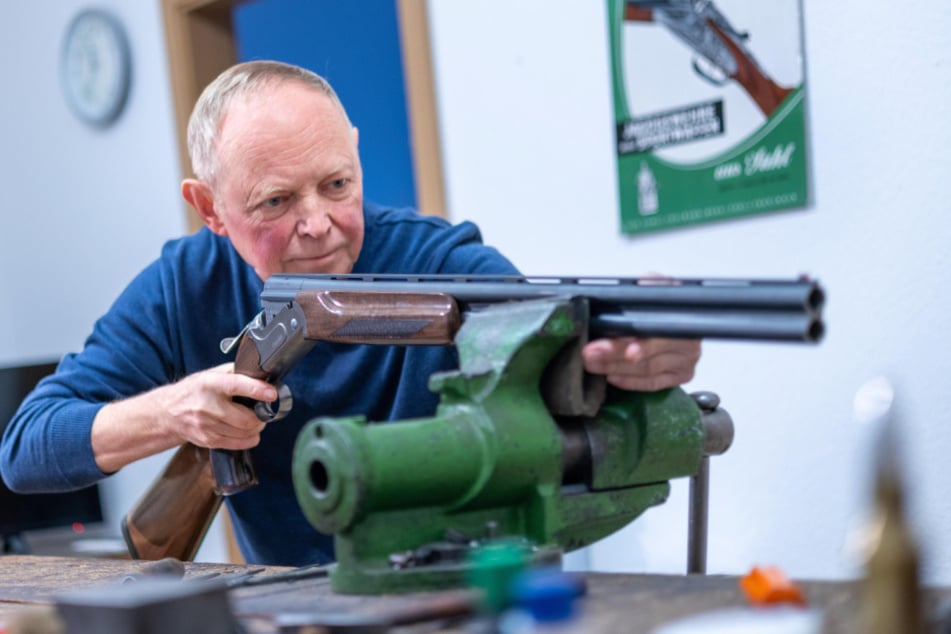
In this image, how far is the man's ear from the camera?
196 centimetres

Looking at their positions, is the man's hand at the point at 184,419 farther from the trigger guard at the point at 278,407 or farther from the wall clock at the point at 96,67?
the wall clock at the point at 96,67

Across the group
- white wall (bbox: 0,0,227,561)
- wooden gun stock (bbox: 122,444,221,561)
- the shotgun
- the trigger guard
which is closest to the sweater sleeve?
wooden gun stock (bbox: 122,444,221,561)

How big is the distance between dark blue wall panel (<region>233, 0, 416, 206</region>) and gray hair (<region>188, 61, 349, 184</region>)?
133cm

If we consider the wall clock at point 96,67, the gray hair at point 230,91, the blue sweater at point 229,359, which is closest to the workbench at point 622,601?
the blue sweater at point 229,359

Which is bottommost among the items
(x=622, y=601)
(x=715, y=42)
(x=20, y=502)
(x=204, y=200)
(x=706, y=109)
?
(x=20, y=502)

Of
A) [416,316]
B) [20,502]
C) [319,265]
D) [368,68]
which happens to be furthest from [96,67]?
[416,316]

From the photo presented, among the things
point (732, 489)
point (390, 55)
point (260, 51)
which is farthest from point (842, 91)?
point (260, 51)

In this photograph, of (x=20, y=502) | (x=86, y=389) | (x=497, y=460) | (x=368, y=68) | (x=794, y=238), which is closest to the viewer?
(x=497, y=460)

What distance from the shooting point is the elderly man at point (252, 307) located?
1780 mm

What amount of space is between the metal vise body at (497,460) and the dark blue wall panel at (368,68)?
2.16 meters

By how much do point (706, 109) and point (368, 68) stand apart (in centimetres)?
131

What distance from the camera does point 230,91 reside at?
72.7 inches

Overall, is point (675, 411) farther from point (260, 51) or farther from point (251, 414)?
point (260, 51)

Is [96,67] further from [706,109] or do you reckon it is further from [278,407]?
[278,407]
